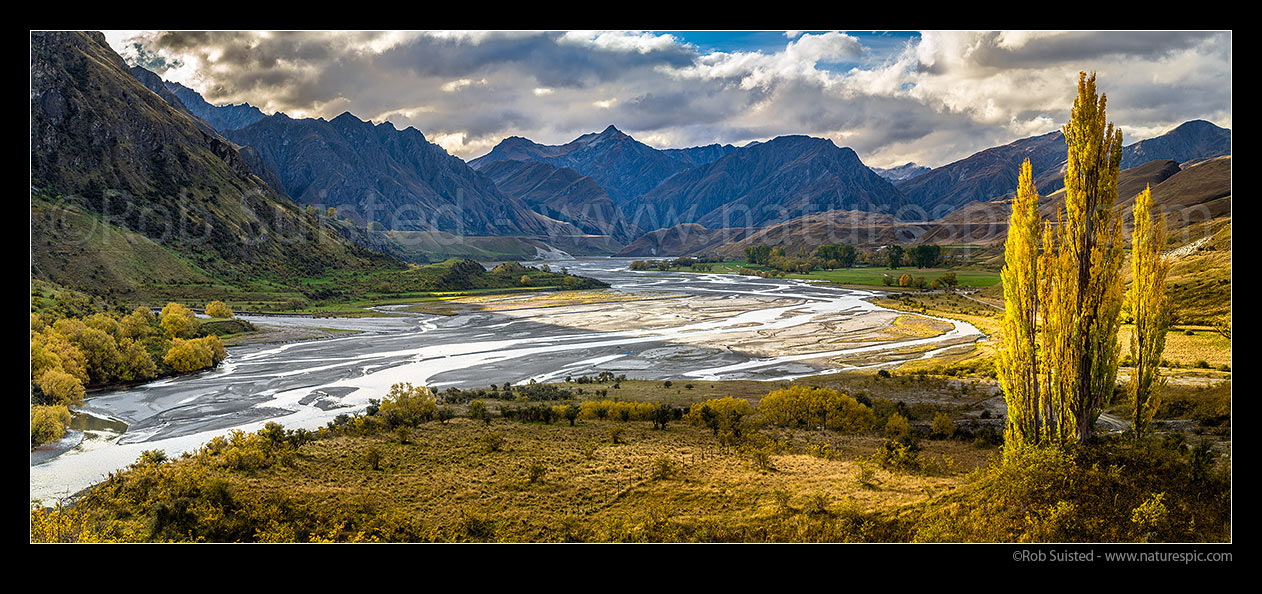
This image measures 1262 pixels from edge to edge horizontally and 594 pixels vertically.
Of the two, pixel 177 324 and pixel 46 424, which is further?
pixel 177 324

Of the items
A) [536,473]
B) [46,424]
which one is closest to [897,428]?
[536,473]

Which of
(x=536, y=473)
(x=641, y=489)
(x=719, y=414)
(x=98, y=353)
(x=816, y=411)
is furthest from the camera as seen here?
(x=98, y=353)

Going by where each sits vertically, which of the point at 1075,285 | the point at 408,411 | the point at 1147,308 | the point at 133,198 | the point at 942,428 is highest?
the point at 133,198

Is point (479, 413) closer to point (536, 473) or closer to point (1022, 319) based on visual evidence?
point (536, 473)

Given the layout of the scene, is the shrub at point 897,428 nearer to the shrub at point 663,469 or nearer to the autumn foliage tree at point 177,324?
the shrub at point 663,469

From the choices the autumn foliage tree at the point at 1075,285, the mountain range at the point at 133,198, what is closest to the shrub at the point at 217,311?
the mountain range at the point at 133,198

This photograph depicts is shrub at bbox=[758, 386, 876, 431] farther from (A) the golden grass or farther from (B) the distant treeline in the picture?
(B) the distant treeline
